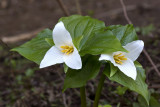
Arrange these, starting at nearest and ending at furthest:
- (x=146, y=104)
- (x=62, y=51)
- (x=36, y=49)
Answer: (x=62, y=51)
(x=36, y=49)
(x=146, y=104)

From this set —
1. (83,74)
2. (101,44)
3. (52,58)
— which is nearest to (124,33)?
(101,44)

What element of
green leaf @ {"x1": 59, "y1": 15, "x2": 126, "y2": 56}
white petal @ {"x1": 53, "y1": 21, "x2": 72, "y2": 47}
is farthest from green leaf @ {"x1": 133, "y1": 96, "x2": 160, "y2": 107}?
white petal @ {"x1": 53, "y1": 21, "x2": 72, "y2": 47}

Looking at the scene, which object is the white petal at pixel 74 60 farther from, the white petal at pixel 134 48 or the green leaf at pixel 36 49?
the white petal at pixel 134 48

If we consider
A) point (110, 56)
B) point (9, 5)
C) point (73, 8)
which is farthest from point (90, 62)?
point (9, 5)

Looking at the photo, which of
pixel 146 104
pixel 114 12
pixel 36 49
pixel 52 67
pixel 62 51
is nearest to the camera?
pixel 62 51

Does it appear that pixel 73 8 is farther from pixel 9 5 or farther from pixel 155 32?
pixel 155 32

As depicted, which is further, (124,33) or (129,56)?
(124,33)

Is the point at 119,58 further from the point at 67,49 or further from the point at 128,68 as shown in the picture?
the point at 67,49

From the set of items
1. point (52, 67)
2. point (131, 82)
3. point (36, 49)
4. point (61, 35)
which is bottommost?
point (52, 67)
